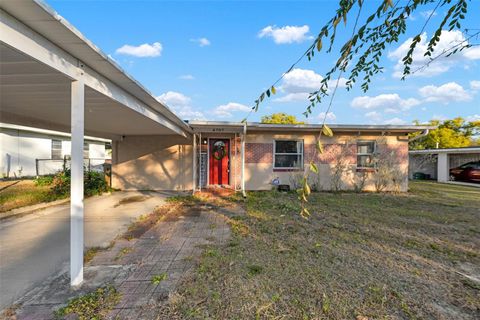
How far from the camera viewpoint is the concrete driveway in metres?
3.23

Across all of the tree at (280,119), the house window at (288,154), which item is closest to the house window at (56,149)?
the house window at (288,154)

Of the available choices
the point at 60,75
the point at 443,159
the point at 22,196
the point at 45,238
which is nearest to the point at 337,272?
the point at 60,75

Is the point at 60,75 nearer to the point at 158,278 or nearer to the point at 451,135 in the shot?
the point at 158,278

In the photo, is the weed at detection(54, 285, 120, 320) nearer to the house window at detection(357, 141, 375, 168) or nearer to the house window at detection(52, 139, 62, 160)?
the house window at detection(357, 141, 375, 168)

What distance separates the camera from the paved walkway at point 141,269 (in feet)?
8.61

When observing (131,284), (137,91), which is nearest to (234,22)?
(137,91)

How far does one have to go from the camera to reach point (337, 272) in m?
3.37

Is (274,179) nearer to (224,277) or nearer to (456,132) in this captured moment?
(224,277)

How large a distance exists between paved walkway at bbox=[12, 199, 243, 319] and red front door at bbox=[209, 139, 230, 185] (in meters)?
5.42

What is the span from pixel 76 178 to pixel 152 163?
862 centimetres

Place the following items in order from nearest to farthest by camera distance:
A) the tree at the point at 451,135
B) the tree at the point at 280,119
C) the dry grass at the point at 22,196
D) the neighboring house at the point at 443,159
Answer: the dry grass at the point at 22,196, the neighboring house at the point at 443,159, the tree at the point at 451,135, the tree at the point at 280,119

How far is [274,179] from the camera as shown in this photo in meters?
11.2

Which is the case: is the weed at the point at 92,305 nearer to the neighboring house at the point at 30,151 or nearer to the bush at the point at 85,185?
the bush at the point at 85,185

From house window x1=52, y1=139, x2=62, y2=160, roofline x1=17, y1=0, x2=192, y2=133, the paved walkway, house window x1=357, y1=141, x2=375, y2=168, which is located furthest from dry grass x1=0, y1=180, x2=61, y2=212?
house window x1=357, y1=141, x2=375, y2=168
